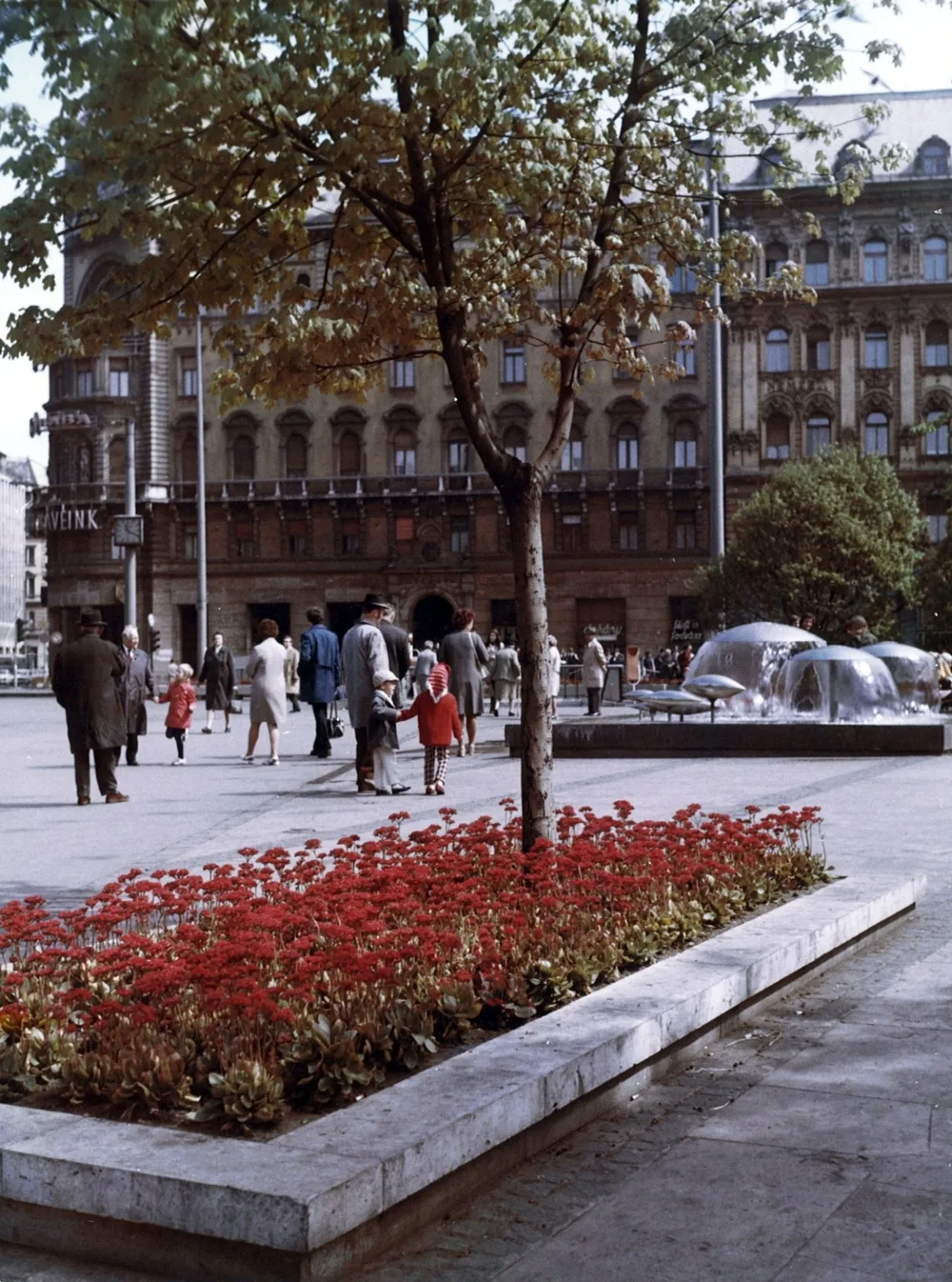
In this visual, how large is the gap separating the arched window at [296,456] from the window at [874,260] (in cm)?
2121

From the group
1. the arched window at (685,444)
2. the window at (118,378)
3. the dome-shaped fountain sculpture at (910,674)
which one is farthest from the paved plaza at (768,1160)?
the window at (118,378)

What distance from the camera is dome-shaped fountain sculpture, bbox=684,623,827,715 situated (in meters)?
24.6

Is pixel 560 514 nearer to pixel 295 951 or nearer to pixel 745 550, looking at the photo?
pixel 745 550

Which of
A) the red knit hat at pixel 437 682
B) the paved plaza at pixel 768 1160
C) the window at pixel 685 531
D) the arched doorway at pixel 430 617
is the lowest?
the paved plaza at pixel 768 1160

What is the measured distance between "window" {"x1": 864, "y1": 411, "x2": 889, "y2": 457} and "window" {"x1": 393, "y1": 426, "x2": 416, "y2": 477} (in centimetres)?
1642

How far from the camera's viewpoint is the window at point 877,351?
2426 inches

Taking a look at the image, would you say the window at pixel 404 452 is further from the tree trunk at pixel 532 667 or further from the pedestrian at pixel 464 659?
the tree trunk at pixel 532 667

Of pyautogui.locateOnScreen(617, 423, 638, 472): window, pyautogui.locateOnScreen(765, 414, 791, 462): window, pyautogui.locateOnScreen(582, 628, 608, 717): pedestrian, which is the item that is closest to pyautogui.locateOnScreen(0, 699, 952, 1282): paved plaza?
pyautogui.locateOnScreen(582, 628, 608, 717): pedestrian

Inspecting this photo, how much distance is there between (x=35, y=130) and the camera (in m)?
7.22

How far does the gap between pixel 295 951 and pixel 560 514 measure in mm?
58778

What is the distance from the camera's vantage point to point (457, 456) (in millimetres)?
65000

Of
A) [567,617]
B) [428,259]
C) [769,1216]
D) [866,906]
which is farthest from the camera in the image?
[567,617]

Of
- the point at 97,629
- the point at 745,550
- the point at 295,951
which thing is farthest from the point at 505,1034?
the point at 745,550

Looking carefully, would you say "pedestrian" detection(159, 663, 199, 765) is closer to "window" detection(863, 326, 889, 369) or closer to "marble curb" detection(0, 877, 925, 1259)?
"marble curb" detection(0, 877, 925, 1259)
